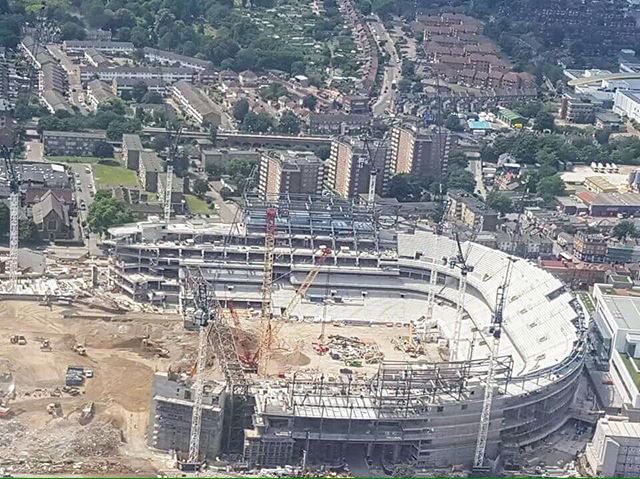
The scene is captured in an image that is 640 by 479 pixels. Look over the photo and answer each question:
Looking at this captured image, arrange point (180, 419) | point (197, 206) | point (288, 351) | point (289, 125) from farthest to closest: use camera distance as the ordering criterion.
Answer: point (289, 125) < point (197, 206) < point (288, 351) < point (180, 419)

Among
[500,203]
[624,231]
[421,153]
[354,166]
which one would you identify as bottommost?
[624,231]

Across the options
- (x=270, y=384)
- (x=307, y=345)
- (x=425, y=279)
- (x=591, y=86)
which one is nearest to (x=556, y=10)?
(x=591, y=86)

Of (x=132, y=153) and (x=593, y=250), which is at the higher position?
(x=132, y=153)

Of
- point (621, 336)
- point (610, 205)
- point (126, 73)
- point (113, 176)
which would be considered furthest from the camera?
point (126, 73)

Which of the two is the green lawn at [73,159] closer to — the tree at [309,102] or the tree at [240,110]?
the tree at [240,110]

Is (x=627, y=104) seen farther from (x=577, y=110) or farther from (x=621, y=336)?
(x=621, y=336)

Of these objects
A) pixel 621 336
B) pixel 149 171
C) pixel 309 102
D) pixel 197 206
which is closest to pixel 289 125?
pixel 309 102

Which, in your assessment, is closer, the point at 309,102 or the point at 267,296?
the point at 267,296

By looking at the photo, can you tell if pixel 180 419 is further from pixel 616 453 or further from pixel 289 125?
pixel 289 125
